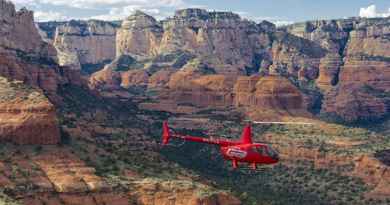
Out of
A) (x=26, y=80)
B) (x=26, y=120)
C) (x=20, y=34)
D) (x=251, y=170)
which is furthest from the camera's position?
(x=20, y=34)

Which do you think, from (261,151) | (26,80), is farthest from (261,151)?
(26,80)

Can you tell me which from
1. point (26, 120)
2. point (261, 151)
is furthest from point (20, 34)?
point (261, 151)

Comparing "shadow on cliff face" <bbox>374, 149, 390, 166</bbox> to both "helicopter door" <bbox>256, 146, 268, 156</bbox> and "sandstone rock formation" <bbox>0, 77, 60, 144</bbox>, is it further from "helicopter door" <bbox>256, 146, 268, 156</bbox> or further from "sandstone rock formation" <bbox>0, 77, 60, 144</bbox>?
"sandstone rock formation" <bbox>0, 77, 60, 144</bbox>

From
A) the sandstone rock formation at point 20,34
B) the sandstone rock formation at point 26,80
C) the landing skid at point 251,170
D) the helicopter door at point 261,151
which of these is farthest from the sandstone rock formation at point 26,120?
the landing skid at point 251,170

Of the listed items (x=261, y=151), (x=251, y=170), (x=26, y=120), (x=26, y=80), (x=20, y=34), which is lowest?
(x=251, y=170)

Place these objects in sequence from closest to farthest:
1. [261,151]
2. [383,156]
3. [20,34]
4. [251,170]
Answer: [261,151], [383,156], [251,170], [20,34]

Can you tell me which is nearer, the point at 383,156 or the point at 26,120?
the point at 26,120

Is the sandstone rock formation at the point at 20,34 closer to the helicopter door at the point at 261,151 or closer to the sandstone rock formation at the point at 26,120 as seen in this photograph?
the sandstone rock formation at the point at 26,120

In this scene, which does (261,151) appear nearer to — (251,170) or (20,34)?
(251,170)

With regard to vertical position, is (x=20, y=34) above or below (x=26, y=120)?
above

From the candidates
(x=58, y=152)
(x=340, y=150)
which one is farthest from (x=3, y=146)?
(x=340, y=150)

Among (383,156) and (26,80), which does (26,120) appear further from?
(383,156)
